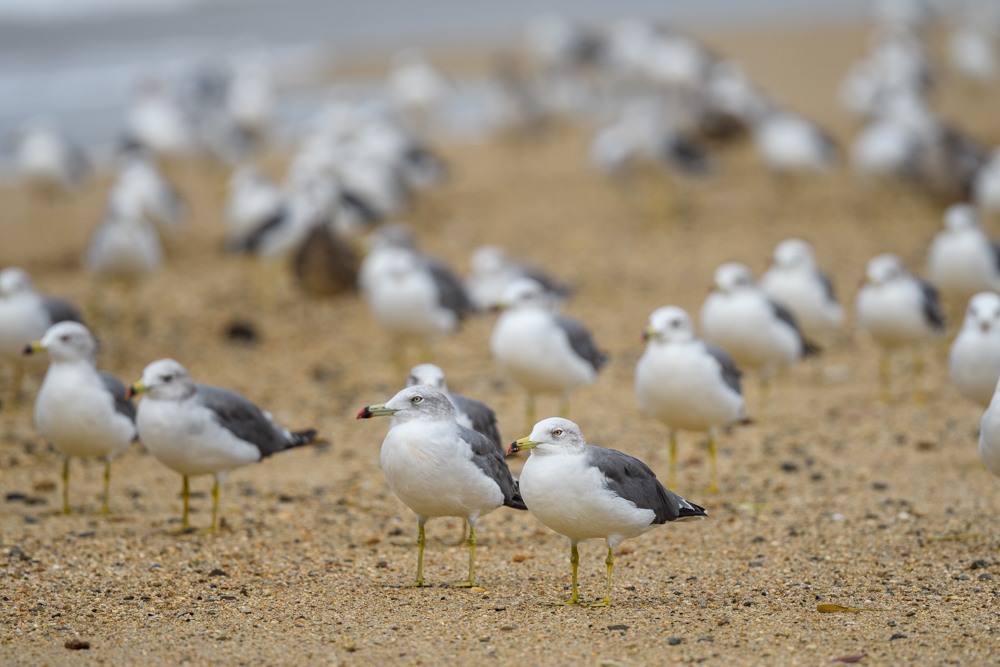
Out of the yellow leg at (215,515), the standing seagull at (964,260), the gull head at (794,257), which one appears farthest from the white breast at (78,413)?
the standing seagull at (964,260)

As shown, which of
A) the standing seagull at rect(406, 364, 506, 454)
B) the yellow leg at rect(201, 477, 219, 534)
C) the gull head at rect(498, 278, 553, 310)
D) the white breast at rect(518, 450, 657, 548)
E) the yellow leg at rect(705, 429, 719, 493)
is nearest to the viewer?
the white breast at rect(518, 450, 657, 548)

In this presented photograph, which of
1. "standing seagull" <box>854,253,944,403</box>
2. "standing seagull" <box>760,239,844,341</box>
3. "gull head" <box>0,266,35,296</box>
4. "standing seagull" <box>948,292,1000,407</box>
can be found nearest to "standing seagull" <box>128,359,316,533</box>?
"gull head" <box>0,266,35,296</box>

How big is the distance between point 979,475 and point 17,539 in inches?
239

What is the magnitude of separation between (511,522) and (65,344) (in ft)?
9.70

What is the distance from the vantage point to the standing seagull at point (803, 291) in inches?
376

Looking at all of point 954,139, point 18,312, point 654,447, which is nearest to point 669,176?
point 954,139

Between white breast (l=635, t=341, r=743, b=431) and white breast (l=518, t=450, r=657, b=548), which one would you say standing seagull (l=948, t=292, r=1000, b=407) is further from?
white breast (l=518, t=450, r=657, b=548)

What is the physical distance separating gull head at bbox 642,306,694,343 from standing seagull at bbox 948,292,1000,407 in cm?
178

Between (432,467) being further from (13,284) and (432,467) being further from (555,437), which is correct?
(13,284)

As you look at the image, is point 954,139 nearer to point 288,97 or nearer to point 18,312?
point 18,312

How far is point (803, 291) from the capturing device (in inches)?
376

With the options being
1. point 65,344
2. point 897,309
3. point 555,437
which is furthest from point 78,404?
point 897,309

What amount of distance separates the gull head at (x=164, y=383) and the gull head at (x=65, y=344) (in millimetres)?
712

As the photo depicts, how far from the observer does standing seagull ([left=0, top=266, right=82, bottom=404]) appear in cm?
852
